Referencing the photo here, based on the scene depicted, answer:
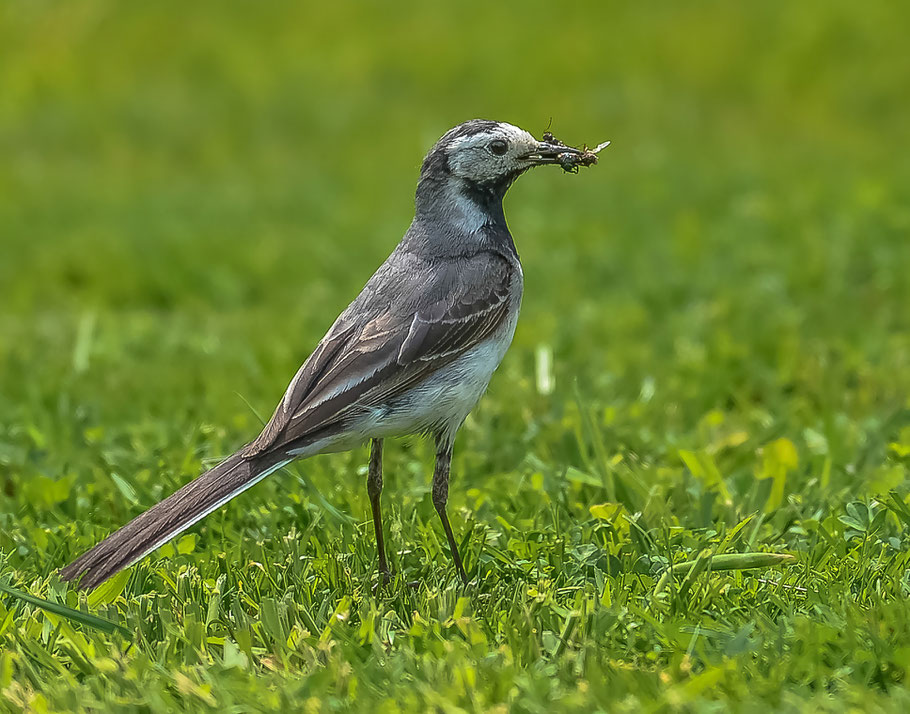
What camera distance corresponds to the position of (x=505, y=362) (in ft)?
25.7

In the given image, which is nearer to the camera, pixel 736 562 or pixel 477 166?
pixel 736 562

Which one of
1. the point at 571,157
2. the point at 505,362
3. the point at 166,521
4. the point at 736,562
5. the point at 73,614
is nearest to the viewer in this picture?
the point at 73,614

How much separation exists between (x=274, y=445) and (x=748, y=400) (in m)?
3.54

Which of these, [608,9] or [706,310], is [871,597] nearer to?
[706,310]

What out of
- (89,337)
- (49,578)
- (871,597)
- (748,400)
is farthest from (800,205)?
(49,578)

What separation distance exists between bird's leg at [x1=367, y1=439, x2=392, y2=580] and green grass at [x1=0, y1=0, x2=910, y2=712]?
0.11 m

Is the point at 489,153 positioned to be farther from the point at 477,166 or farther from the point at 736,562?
the point at 736,562

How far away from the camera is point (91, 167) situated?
1484cm

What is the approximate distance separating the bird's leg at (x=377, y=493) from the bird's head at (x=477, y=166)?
936 millimetres

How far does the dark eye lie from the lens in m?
4.74

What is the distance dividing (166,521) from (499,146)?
1.82 m

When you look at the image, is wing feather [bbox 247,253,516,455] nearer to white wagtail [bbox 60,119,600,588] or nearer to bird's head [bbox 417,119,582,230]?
white wagtail [bbox 60,119,600,588]

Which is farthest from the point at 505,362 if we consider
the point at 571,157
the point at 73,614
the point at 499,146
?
the point at 73,614

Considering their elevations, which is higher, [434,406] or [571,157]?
[571,157]
